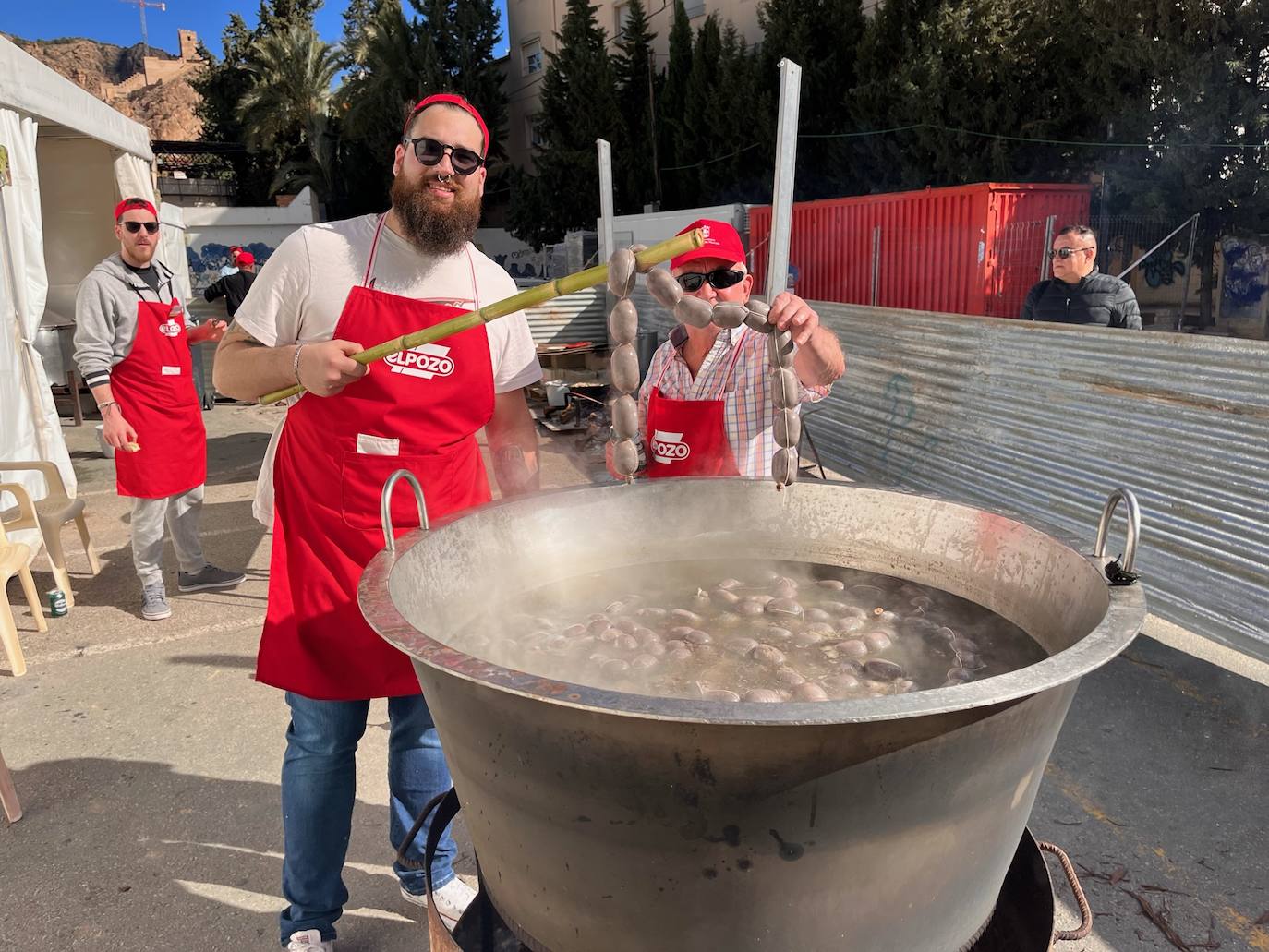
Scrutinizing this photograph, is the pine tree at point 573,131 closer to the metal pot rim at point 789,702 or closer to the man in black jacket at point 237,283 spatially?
the man in black jacket at point 237,283

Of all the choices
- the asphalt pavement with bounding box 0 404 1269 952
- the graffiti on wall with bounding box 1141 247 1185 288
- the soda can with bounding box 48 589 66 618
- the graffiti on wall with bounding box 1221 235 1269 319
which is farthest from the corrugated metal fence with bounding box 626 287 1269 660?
the graffiti on wall with bounding box 1141 247 1185 288

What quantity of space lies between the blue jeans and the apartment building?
2301 cm

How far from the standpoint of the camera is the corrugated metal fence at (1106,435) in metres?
3.21

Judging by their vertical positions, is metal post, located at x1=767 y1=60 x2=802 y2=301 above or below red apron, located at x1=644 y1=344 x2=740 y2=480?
above

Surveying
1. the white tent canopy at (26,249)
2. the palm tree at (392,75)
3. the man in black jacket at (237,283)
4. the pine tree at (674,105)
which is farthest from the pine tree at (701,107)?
the white tent canopy at (26,249)

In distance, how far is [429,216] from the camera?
195 centimetres

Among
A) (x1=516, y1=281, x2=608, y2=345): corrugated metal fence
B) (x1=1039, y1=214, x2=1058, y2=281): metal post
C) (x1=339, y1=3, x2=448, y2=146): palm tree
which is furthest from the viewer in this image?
(x1=339, y1=3, x2=448, y2=146): palm tree

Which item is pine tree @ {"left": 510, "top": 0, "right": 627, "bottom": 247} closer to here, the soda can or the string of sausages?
the soda can

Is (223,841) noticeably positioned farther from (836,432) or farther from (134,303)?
(836,432)

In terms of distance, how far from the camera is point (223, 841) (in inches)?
101

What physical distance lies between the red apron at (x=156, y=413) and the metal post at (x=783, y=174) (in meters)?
3.41

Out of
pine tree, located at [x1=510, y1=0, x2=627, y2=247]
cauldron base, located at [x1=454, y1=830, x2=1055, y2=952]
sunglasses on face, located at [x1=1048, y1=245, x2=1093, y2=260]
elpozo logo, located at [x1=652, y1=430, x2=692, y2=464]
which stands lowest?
cauldron base, located at [x1=454, y1=830, x2=1055, y2=952]

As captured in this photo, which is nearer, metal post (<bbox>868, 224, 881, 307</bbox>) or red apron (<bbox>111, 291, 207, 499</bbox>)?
red apron (<bbox>111, 291, 207, 499</bbox>)

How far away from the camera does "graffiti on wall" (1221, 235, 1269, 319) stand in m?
12.8
